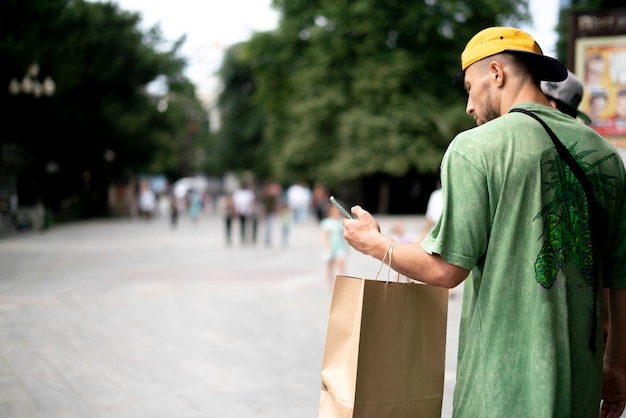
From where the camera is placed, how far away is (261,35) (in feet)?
111

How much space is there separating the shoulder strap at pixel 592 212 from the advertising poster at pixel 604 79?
698 centimetres

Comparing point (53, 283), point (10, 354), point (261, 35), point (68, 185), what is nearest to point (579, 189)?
point (10, 354)

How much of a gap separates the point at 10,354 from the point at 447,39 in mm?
27262

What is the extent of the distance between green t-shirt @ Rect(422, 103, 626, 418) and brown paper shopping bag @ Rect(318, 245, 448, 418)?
13 cm

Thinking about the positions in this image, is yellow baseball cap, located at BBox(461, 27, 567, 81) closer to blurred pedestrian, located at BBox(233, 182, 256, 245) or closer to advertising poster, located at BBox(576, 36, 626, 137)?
advertising poster, located at BBox(576, 36, 626, 137)

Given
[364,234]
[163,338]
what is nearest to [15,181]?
[163,338]

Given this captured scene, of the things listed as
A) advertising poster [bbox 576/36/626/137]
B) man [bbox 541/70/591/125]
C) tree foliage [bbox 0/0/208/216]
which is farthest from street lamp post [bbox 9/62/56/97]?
man [bbox 541/70/591/125]

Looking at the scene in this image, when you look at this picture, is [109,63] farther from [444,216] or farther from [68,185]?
[444,216]

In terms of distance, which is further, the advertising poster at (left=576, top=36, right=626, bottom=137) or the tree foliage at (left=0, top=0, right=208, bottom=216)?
the tree foliage at (left=0, top=0, right=208, bottom=216)

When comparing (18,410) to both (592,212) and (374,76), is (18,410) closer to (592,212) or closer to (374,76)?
(592,212)

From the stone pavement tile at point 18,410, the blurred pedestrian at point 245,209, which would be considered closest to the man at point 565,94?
the stone pavement tile at point 18,410

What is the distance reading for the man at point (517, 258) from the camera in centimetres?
192

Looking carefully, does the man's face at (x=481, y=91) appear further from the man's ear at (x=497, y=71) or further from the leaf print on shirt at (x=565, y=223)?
the leaf print on shirt at (x=565, y=223)

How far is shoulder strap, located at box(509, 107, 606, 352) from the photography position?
1.99m
